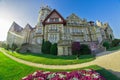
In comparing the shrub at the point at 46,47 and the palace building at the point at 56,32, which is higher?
the palace building at the point at 56,32

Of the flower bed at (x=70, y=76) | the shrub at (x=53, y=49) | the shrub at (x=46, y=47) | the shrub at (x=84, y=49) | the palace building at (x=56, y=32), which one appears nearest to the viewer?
the flower bed at (x=70, y=76)

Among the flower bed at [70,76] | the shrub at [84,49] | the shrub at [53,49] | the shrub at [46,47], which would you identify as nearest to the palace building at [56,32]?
the shrub at [46,47]

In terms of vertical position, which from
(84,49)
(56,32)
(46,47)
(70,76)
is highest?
(56,32)

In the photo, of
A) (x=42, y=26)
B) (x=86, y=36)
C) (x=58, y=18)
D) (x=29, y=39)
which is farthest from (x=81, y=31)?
(x=29, y=39)

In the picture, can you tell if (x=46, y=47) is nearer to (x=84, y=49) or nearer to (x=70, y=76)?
(x=84, y=49)

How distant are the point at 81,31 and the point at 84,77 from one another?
3773 cm

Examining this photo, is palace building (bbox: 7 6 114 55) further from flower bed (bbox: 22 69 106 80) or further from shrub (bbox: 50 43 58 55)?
flower bed (bbox: 22 69 106 80)

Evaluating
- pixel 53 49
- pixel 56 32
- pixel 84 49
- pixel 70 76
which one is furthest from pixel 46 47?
pixel 70 76

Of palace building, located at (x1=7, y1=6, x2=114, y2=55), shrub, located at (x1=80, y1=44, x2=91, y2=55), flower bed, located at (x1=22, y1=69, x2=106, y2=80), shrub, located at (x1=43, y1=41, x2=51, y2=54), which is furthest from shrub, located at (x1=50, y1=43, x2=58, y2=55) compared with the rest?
flower bed, located at (x1=22, y1=69, x2=106, y2=80)

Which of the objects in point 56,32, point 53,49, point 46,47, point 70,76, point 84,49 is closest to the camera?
point 70,76

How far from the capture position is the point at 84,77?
1482cm

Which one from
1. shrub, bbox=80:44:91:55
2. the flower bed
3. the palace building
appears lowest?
the flower bed

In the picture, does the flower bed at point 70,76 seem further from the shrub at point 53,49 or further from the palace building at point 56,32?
the palace building at point 56,32

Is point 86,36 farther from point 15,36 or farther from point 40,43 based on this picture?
point 15,36
